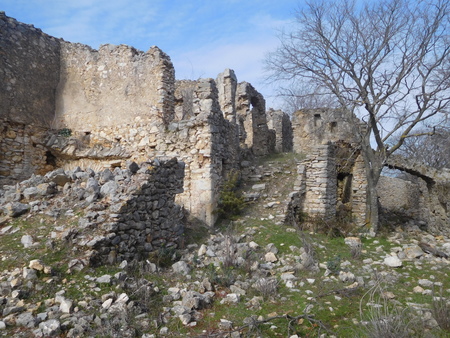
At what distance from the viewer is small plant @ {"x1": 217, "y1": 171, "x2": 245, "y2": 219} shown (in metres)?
9.03

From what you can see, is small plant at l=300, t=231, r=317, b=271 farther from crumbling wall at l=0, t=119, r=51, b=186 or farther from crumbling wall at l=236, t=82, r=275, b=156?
crumbling wall at l=0, t=119, r=51, b=186

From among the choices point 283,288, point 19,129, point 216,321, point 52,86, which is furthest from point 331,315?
point 52,86

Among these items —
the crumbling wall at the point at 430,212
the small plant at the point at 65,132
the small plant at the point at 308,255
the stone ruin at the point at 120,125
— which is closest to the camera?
the small plant at the point at 308,255

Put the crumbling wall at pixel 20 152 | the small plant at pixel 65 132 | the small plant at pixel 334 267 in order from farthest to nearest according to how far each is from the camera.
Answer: the small plant at pixel 65 132 → the crumbling wall at pixel 20 152 → the small plant at pixel 334 267

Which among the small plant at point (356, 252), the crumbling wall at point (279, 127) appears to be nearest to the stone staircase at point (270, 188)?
the small plant at point (356, 252)

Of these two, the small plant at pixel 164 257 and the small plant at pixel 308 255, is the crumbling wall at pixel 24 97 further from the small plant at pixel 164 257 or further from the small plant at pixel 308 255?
the small plant at pixel 308 255

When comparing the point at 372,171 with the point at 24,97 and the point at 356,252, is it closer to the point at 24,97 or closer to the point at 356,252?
the point at 356,252

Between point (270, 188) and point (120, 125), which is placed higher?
point (120, 125)

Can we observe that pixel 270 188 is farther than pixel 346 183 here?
No

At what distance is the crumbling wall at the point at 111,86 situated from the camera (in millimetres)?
10180

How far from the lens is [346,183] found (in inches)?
531

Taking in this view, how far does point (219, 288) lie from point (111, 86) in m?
7.76

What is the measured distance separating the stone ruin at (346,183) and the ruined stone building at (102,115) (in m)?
2.38

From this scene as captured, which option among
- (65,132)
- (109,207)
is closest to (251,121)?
(65,132)
